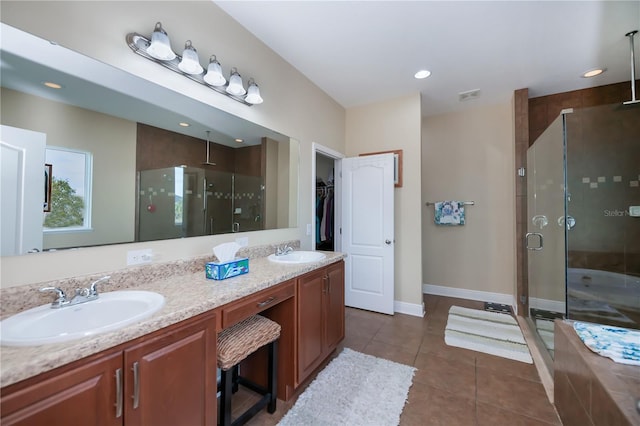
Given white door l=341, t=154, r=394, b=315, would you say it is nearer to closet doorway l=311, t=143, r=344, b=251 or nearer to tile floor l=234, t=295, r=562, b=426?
closet doorway l=311, t=143, r=344, b=251

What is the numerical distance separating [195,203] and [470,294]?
3.82 meters

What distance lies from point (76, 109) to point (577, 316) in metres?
3.96

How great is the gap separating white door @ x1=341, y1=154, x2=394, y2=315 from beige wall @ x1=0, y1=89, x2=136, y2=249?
2482 millimetres

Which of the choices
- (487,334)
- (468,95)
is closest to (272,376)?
(487,334)

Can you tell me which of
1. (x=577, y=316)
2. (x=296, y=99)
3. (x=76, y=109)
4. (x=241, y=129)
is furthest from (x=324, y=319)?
(x=577, y=316)

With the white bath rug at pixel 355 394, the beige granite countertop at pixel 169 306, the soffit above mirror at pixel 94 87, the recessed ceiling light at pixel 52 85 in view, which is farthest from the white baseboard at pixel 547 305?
the recessed ceiling light at pixel 52 85

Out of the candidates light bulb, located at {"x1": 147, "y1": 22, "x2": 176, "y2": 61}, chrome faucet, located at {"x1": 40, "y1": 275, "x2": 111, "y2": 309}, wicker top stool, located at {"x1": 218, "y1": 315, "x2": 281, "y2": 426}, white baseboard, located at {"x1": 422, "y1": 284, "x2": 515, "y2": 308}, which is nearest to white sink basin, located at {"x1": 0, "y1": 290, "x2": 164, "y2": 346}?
chrome faucet, located at {"x1": 40, "y1": 275, "x2": 111, "y2": 309}

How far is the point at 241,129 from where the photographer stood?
204 centimetres

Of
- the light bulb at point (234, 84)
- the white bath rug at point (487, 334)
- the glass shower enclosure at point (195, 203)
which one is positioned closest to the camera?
the glass shower enclosure at point (195, 203)

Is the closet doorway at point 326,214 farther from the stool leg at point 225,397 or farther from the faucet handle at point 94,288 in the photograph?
the faucet handle at point 94,288

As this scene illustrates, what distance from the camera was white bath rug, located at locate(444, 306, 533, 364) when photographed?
232cm

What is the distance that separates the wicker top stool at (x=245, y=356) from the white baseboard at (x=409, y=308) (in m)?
2.08

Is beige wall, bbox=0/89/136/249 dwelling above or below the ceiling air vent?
below

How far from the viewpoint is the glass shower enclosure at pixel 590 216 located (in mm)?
2365
